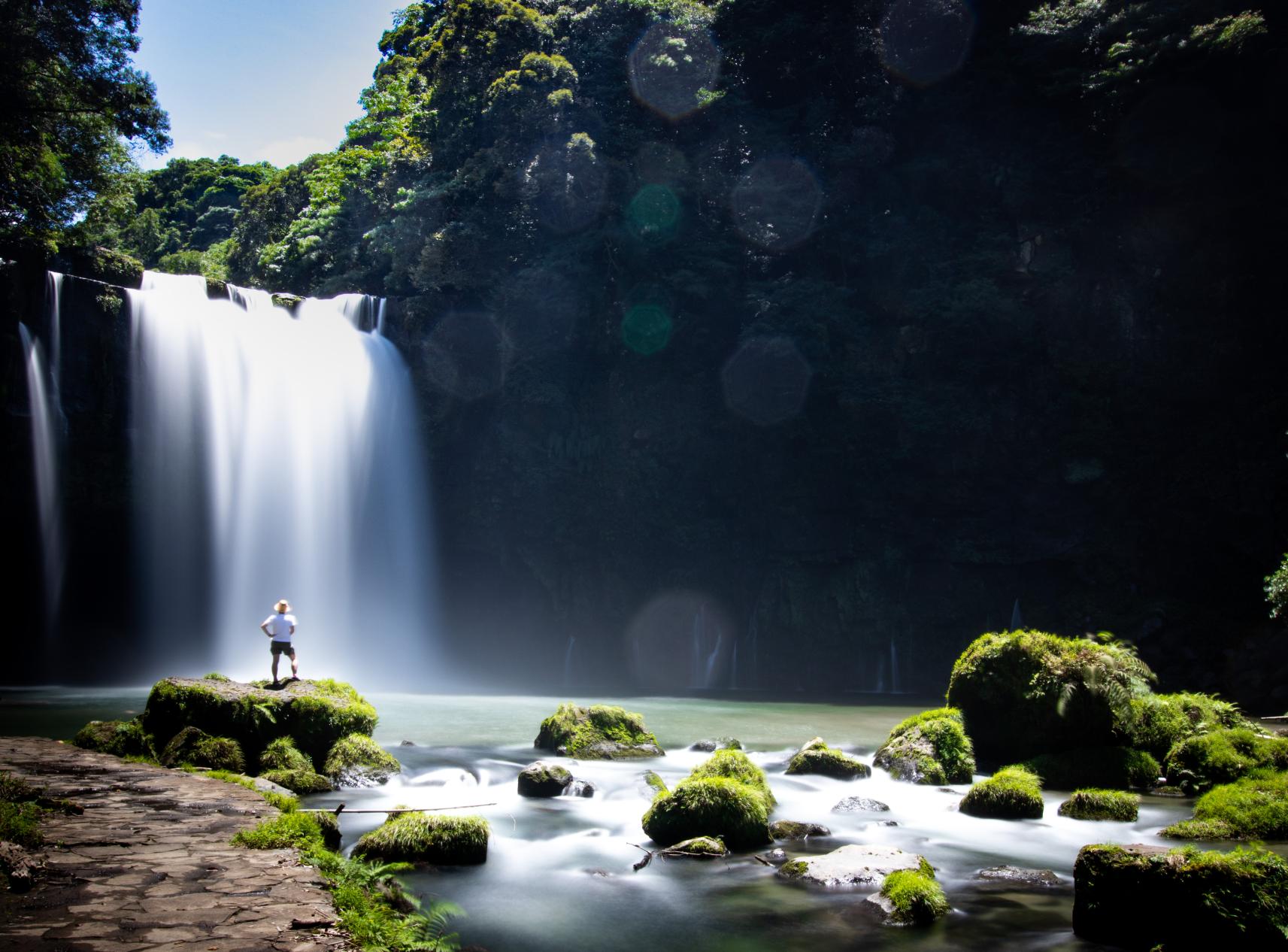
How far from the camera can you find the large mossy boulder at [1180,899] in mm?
6398

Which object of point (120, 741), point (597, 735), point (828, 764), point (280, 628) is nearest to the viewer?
point (120, 741)

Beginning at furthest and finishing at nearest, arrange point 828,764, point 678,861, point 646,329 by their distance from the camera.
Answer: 1. point 646,329
2. point 828,764
3. point 678,861

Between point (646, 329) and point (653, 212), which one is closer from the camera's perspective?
point (653, 212)

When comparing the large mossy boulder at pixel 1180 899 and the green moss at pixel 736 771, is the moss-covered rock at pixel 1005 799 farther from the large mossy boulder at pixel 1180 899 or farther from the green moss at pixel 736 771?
the large mossy boulder at pixel 1180 899

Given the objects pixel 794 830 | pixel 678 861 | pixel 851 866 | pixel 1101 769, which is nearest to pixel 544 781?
pixel 678 861

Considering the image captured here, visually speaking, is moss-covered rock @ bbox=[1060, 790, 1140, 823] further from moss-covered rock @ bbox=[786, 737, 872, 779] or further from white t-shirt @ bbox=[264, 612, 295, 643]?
white t-shirt @ bbox=[264, 612, 295, 643]

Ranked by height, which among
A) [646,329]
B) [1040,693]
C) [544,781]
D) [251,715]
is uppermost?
[646,329]

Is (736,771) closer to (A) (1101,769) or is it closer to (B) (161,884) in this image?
(A) (1101,769)

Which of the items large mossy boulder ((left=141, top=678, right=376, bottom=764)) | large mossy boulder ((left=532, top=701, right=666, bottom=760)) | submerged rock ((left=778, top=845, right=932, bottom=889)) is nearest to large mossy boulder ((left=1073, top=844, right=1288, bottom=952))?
submerged rock ((left=778, top=845, right=932, bottom=889))

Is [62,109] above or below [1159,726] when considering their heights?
above

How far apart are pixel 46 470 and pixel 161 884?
25.5 meters

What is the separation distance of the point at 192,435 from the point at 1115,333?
97.4 ft

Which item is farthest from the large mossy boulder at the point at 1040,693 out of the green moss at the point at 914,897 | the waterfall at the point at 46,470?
the waterfall at the point at 46,470

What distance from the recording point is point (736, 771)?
38.4 ft
